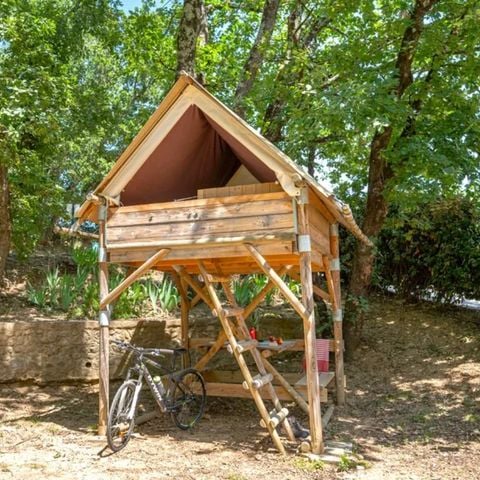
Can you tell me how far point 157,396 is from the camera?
5.87 m

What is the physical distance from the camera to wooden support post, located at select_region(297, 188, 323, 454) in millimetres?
5199

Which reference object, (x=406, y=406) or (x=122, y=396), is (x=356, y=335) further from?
(x=122, y=396)

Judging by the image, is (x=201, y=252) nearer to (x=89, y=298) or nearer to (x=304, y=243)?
(x=304, y=243)

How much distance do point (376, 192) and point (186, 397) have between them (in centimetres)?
468

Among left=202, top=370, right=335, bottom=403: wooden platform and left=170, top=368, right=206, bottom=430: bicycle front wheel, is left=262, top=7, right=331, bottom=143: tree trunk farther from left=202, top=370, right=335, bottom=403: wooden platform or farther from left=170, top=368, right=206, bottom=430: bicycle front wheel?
left=170, top=368, right=206, bottom=430: bicycle front wheel

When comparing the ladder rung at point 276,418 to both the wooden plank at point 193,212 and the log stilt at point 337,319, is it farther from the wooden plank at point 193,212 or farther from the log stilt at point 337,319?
the wooden plank at point 193,212

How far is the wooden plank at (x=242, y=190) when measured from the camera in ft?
19.0

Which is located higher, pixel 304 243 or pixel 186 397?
pixel 304 243

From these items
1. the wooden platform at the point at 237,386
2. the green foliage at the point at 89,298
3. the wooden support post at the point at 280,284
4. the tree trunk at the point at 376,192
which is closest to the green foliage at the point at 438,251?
the tree trunk at the point at 376,192

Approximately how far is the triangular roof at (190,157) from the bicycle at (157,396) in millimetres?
1968

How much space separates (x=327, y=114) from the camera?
21.5ft

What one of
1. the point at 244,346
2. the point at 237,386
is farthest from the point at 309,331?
the point at 237,386

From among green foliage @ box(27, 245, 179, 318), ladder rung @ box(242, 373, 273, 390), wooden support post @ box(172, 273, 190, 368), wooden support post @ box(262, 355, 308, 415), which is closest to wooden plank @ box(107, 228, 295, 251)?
ladder rung @ box(242, 373, 273, 390)

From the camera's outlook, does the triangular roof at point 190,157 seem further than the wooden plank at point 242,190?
No
